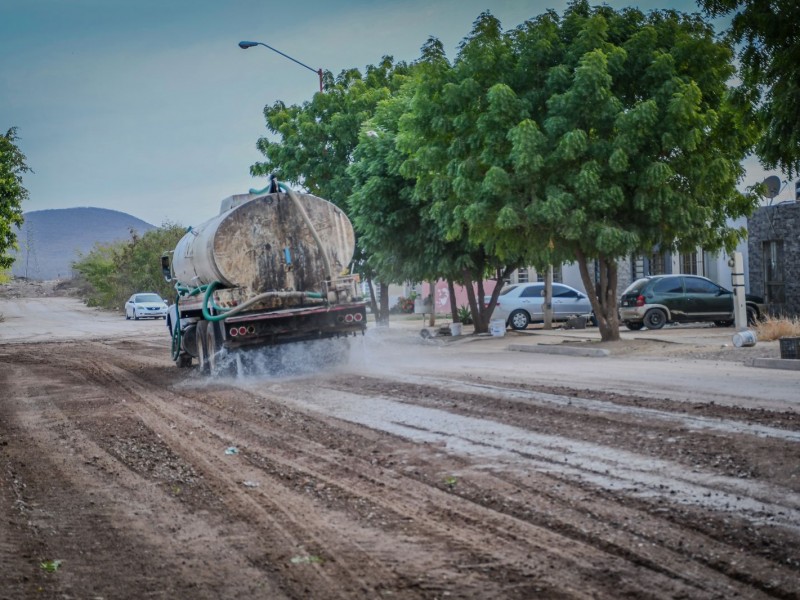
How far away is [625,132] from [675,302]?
1145 centimetres

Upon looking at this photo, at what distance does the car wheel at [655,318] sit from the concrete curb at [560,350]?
7.28m

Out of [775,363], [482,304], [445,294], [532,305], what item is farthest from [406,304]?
[775,363]

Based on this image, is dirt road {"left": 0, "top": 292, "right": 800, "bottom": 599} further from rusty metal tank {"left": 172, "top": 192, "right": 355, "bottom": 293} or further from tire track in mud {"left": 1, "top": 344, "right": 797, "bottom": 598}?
rusty metal tank {"left": 172, "top": 192, "right": 355, "bottom": 293}

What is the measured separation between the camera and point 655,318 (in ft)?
94.6

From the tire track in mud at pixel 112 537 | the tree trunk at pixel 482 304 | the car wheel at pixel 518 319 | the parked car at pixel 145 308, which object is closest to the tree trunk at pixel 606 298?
the tree trunk at pixel 482 304

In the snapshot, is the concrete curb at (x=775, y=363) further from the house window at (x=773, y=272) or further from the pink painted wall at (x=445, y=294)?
the pink painted wall at (x=445, y=294)

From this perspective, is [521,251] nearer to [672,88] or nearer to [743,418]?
[672,88]

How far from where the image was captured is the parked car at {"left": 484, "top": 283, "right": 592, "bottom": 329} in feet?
107

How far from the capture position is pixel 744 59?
1380 cm

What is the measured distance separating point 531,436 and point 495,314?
2374 centimetres

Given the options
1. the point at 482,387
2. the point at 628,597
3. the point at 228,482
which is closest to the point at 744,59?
the point at 482,387

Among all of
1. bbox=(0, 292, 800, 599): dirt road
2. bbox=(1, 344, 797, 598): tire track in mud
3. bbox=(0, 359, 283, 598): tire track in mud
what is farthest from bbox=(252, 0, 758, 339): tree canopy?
bbox=(0, 359, 283, 598): tire track in mud

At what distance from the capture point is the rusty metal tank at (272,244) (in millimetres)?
16922

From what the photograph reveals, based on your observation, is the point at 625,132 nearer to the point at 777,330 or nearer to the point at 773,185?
the point at 777,330
